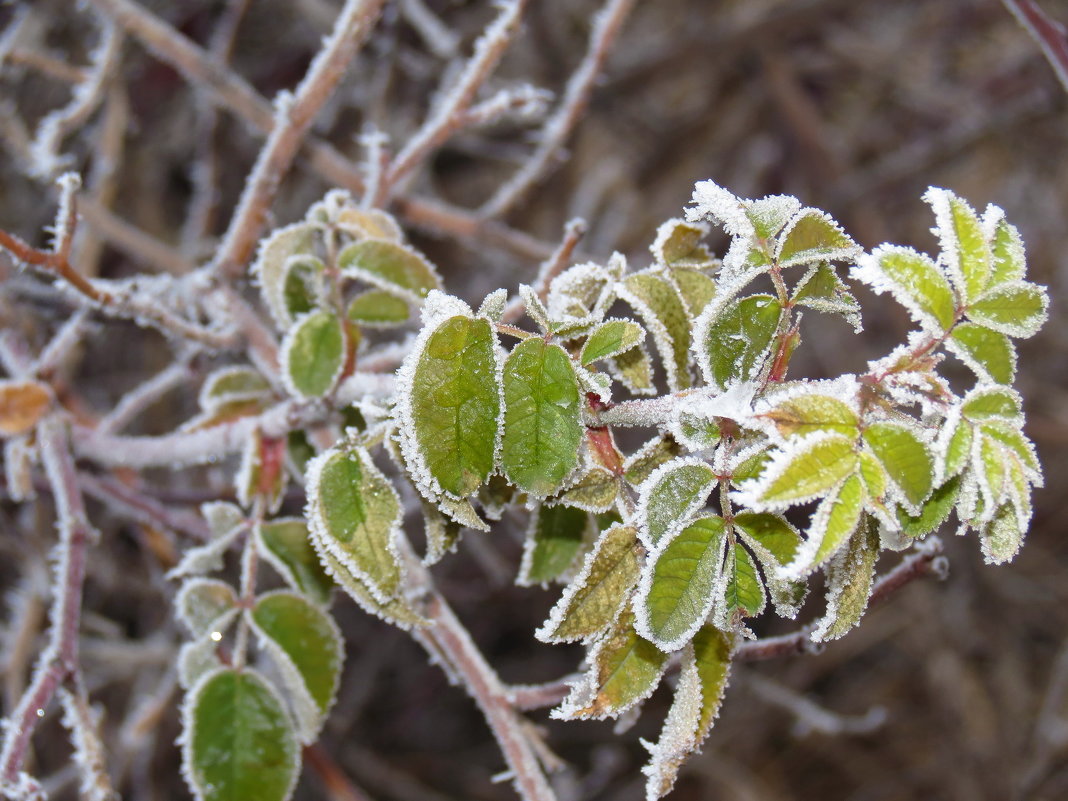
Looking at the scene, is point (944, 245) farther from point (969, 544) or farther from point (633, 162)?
point (633, 162)

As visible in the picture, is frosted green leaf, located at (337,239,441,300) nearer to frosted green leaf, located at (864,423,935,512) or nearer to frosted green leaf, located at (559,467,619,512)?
frosted green leaf, located at (559,467,619,512)

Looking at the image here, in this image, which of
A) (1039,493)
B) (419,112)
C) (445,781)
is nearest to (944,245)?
(419,112)

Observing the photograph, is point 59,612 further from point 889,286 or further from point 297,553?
point 889,286

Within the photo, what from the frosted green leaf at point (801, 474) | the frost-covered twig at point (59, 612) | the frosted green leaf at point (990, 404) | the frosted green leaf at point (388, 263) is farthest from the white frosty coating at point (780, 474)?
the frost-covered twig at point (59, 612)

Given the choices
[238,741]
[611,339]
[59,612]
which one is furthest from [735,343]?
[59,612]

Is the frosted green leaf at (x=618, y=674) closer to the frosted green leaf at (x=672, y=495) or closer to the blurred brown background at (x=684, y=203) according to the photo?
the frosted green leaf at (x=672, y=495)

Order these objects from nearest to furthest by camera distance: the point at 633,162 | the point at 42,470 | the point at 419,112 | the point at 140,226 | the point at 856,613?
1. the point at 856,613
2. the point at 42,470
3. the point at 140,226
4. the point at 419,112
5. the point at 633,162
